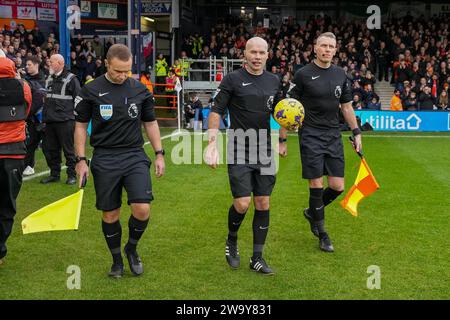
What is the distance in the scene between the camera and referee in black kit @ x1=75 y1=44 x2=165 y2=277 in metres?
5.55

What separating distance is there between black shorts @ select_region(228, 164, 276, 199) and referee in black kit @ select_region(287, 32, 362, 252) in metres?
0.99

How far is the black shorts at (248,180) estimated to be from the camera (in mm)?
5953

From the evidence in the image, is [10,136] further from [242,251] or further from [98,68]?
[98,68]

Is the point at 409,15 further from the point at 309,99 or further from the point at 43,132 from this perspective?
the point at 309,99

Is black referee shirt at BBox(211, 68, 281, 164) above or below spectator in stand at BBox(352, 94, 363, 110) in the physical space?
above

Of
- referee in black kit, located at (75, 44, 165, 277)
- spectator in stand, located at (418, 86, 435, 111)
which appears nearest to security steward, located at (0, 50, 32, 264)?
referee in black kit, located at (75, 44, 165, 277)

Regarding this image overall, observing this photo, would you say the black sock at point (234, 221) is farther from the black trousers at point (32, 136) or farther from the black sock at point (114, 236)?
the black trousers at point (32, 136)

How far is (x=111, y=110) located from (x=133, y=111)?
0.69 ft

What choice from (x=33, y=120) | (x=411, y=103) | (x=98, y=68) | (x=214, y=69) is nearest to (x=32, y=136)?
(x=33, y=120)

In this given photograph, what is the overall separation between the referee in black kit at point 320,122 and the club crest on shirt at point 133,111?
2.01 m

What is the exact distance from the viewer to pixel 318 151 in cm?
685

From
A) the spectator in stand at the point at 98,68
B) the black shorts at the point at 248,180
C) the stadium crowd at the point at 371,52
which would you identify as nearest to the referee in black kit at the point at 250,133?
the black shorts at the point at 248,180

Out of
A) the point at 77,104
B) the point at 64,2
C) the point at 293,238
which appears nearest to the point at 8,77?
the point at 77,104

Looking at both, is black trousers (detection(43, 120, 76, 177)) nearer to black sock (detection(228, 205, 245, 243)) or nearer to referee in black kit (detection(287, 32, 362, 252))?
referee in black kit (detection(287, 32, 362, 252))
